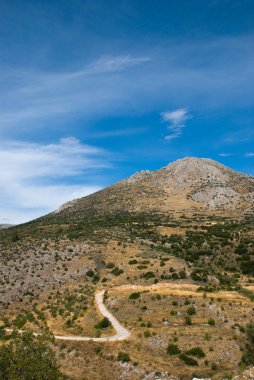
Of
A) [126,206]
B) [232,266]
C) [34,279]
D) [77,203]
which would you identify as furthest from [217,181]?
[34,279]

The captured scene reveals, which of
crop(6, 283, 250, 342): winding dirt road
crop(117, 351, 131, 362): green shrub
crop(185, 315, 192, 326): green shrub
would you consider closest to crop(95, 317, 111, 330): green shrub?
crop(6, 283, 250, 342): winding dirt road

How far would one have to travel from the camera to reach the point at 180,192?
552 ft

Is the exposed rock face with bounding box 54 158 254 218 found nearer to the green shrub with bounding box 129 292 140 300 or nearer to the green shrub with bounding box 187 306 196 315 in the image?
the green shrub with bounding box 129 292 140 300

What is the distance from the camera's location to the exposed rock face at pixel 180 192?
149875mm

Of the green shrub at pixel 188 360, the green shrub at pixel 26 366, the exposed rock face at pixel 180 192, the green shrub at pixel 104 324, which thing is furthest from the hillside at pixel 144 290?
the exposed rock face at pixel 180 192

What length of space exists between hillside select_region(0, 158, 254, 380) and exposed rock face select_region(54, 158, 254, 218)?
54.5ft

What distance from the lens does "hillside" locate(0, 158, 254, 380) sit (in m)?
36.1

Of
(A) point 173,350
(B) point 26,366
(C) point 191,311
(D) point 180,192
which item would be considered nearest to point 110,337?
(A) point 173,350

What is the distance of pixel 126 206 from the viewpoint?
150 meters

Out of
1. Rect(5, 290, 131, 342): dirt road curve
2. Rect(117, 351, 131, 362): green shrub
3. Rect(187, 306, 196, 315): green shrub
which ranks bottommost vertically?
Rect(117, 351, 131, 362): green shrub

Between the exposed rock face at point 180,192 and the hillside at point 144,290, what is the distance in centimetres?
1662

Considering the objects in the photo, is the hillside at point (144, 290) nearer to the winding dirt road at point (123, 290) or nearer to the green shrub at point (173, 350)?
the green shrub at point (173, 350)

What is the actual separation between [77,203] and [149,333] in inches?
5460

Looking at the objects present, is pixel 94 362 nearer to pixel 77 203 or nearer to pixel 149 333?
pixel 149 333
